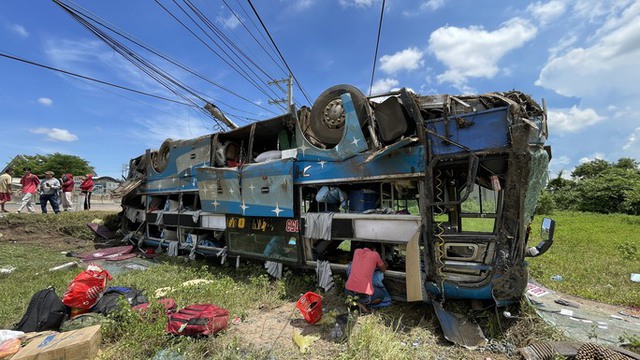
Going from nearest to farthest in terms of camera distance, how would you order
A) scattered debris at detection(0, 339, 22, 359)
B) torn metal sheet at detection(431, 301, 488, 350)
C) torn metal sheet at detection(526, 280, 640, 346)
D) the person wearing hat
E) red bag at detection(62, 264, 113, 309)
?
scattered debris at detection(0, 339, 22, 359), torn metal sheet at detection(431, 301, 488, 350), torn metal sheet at detection(526, 280, 640, 346), red bag at detection(62, 264, 113, 309), the person wearing hat

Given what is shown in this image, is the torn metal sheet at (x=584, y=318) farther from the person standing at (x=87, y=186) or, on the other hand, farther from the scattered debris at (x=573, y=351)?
the person standing at (x=87, y=186)

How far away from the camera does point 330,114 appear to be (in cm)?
542

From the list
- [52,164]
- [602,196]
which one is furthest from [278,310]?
[52,164]

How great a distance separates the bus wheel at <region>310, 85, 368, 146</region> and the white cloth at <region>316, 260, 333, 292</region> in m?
2.04

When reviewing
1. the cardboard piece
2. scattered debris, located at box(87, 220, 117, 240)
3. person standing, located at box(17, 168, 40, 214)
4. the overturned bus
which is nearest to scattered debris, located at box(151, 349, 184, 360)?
the cardboard piece

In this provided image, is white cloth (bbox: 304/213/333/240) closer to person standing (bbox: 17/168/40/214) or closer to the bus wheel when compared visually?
the bus wheel

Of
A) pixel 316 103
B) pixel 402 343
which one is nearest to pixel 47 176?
pixel 316 103

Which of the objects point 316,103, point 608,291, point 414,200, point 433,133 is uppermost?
point 316,103

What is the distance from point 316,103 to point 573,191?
27.9 m

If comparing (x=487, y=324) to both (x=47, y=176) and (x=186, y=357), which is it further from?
(x=47, y=176)

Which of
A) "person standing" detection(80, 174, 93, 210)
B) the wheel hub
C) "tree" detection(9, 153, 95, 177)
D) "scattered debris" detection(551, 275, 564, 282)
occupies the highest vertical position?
"tree" detection(9, 153, 95, 177)

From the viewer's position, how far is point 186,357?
3.29 metres

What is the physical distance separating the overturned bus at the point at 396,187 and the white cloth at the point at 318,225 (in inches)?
0.8

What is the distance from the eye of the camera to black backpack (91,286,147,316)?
13.6 feet
